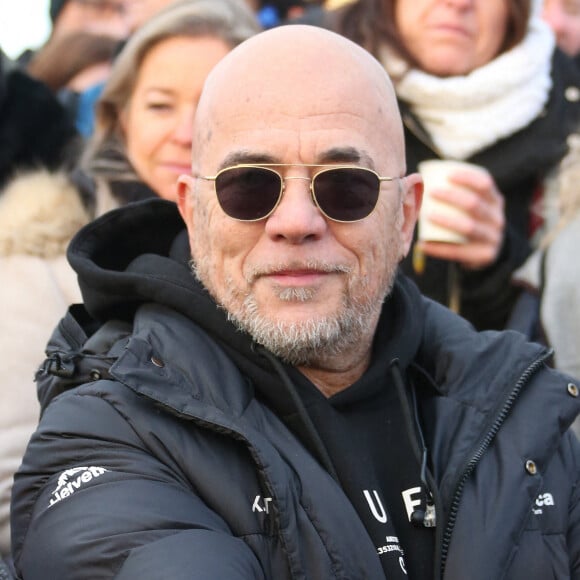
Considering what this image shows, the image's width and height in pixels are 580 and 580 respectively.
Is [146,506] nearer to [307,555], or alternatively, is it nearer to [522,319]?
[307,555]

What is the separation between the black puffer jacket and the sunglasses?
0.23m

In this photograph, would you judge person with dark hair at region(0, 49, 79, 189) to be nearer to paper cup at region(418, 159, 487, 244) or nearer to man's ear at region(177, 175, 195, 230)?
paper cup at region(418, 159, 487, 244)

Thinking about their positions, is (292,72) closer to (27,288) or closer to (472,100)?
(27,288)

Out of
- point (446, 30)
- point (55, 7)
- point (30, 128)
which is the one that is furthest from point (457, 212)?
point (55, 7)

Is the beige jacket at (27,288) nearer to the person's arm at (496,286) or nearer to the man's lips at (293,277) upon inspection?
the man's lips at (293,277)

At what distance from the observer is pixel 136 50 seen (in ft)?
12.2

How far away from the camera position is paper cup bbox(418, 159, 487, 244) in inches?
133

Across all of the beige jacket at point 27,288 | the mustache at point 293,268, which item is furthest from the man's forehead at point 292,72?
the beige jacket at point 27,288

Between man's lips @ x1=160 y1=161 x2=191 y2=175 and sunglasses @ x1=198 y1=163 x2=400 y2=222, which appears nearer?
sunglasses @ x1=198 y1=163 x2=400 y2=222

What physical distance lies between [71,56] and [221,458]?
310 cm

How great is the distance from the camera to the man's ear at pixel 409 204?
2.71m

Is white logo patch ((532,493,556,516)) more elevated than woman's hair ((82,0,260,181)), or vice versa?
woman's hair ((82,0,260,181))

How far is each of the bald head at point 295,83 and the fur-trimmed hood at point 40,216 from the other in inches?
35.3

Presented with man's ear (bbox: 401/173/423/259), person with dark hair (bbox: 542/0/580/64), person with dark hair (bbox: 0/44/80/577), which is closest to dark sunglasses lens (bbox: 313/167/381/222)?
man's ear (bbox: 401/173/423/259)
